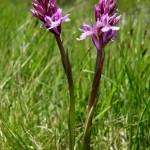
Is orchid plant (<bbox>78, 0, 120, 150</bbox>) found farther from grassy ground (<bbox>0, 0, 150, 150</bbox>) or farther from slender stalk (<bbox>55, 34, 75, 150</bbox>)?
grassy ground (<bbox>0, 0, 150, 150</bbox>)

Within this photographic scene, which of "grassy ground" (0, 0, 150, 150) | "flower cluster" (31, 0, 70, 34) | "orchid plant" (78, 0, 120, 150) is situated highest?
"flower cluster" (31, 0, 70, 34)

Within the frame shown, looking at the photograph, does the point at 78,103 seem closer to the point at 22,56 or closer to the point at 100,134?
the point at 100,134

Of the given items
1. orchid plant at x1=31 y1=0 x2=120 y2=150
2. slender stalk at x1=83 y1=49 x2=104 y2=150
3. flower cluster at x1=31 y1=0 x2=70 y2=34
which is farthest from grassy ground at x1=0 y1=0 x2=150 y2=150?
flower cluster at x1=31 y1=0 x2=70 y2=34

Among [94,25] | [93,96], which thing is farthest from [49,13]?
[93,96]

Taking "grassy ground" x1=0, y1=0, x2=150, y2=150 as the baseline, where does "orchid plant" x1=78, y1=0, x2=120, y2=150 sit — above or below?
above

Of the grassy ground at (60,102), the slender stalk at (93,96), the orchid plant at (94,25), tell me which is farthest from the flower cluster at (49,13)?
the grassy ground at (60,102)

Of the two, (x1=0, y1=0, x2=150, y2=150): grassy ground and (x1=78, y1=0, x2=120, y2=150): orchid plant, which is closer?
(x1=78, y1=0, x2=120, y2=150): orchid plant

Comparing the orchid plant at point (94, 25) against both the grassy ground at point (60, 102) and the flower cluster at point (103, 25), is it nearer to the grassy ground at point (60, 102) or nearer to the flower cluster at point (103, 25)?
the flower cluster at point (103, 25)

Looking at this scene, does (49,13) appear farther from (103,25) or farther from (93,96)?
(93,96)
